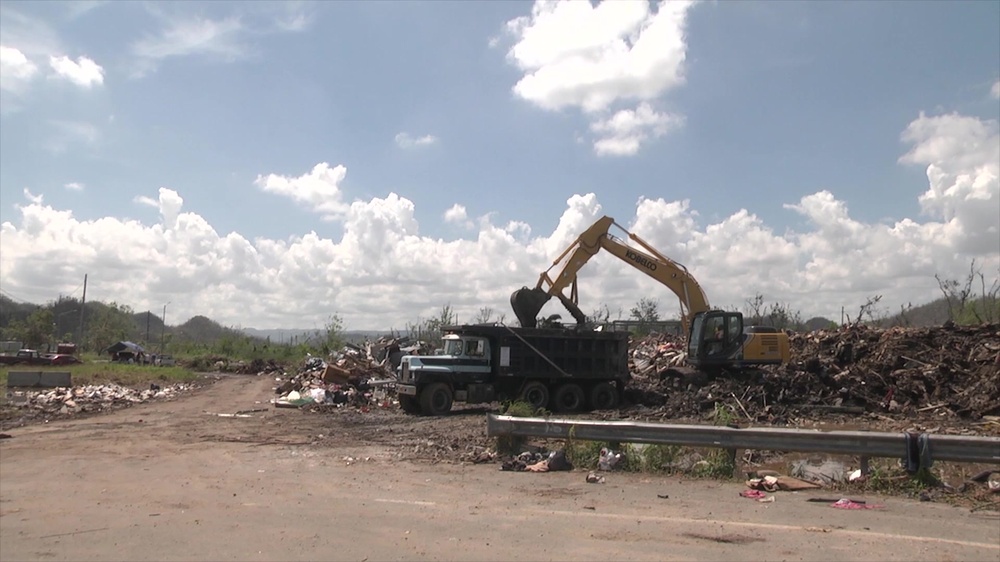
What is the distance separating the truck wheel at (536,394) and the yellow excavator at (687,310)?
1860 millimetres

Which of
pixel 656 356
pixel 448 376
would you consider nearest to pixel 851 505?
pixel 448 376

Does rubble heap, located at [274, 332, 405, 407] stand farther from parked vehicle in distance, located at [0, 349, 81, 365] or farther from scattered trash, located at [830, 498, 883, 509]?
parked vehicle in distance, located at [0, 349, 81, 365]

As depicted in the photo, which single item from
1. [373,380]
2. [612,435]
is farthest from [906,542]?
[373,380]

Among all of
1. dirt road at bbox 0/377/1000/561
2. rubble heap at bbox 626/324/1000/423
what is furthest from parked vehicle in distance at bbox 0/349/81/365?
dirt road at bbox 0/377/1000/561

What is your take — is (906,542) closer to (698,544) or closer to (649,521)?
(698,544)

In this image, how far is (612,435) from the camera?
1204 centimetres

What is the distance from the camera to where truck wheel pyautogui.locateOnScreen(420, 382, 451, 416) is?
2252 cm

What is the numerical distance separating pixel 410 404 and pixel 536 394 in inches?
150

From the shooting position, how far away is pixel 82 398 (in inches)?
1065

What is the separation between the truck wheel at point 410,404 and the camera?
23.0 m

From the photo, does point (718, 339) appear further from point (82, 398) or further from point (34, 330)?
point (34, 330)

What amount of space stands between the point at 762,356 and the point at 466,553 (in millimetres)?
18693

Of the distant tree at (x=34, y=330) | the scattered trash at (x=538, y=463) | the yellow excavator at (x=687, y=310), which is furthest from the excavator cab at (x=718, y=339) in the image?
the distant tree at (x=34, y=330)

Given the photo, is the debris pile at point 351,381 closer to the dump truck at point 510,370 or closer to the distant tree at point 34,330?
the dump truck at point 510,370
